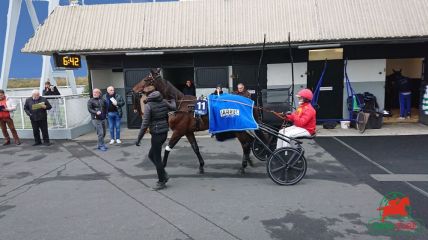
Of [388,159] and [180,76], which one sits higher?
[180,76]

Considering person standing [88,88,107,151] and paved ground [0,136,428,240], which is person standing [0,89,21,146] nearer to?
paved ground [0,136,428,240]

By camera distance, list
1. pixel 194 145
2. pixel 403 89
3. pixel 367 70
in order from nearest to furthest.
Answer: pixel 194 145 < pixel 367 70 < pixel 403 89

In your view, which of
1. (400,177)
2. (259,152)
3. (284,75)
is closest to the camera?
(400,177)

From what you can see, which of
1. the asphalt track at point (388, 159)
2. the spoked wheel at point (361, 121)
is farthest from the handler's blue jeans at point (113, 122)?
the spoked wheel at point (361, 121)

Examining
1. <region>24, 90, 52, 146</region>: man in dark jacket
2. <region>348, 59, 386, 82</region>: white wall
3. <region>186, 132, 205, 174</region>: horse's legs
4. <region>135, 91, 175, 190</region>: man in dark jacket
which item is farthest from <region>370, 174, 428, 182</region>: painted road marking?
<region>24, 90, 52, 146</region>: man in dark jacket

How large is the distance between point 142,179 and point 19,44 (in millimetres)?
24281

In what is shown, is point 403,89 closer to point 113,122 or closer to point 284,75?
point 284,75

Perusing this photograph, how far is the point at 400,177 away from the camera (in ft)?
20.0

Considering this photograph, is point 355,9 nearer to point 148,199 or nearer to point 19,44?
point 148,199

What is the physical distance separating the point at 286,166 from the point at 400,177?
2191mm

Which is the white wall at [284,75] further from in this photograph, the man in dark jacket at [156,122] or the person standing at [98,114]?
the man in dark jacket at [156,122]

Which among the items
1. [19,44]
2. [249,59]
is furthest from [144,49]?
[19,44]

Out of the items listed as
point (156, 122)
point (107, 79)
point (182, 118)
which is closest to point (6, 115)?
point (107, 79)

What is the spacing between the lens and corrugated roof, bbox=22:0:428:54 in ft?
33.8
